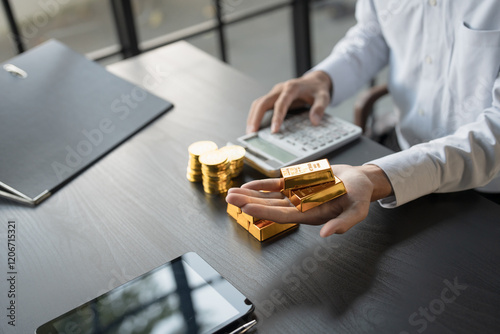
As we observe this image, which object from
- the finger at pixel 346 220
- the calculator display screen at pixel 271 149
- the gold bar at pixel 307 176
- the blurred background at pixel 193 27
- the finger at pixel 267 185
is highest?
the gold bar at pixel 307 176

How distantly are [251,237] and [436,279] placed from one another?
31 centimetres

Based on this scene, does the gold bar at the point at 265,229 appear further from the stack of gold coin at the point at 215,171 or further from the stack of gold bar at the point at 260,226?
the stack of gold coin at the point at 215,171

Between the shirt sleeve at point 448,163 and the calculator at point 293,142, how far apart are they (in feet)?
0.45

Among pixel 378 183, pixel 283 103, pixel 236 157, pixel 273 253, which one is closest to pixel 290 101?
pixel 283 103

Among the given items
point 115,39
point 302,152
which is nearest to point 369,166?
point 302,152

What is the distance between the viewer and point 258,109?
1.19 m

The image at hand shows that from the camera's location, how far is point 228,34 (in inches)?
111

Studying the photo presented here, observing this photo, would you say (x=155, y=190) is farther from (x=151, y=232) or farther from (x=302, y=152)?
(x=302, y=152)

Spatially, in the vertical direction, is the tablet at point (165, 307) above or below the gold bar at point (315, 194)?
below

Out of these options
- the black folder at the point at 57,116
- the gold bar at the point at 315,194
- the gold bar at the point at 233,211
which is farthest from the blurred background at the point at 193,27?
the gold bar at the point at 315,194

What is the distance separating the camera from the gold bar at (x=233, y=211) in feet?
2.96

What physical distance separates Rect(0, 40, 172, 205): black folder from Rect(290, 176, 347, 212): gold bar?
52 cm

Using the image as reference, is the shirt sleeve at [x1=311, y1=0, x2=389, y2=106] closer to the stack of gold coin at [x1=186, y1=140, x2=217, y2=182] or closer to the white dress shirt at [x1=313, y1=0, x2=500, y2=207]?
the white dress shirt at [x1=313, y1=0, x2=500, y2=207]

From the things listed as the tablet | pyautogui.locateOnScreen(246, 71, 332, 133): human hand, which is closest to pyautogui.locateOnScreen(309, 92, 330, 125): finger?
pyautogui.locateOnScreen(246, 71, 332, 133): human hand
